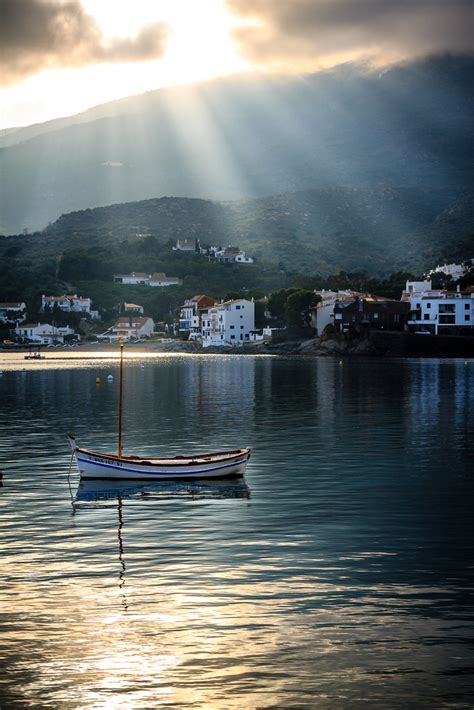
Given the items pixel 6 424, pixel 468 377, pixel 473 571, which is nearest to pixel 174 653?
pixel 473 571

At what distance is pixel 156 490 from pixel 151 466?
1.41 m

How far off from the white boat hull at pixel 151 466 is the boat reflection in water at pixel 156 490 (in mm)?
357

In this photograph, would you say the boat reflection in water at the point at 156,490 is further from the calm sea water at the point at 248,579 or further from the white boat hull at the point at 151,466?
the white boat hull at the point at 151,466

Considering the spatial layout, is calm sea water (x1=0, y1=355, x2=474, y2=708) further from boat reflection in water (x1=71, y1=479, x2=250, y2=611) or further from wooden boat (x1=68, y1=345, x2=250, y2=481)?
wooden boat (x1=68, y1=345, x2=250, y2=481)

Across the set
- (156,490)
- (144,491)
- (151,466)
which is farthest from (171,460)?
(144,491)

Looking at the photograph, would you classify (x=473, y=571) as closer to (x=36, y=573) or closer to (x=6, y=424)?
(x=36, y=573)

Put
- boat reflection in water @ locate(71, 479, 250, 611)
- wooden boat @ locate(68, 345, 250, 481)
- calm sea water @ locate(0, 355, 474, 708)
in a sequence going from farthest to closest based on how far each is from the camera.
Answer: wooden boat @ locate(68, 345, 250, 481) → boat reflection in water @ locate(71, 479, 250, 611) → calm sea water @ locate(0, 355, 474, 708)

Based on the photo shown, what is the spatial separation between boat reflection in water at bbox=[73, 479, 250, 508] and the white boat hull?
0.36 m

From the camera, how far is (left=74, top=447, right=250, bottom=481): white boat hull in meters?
44.2

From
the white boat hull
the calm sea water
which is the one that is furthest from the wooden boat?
the calm sea water

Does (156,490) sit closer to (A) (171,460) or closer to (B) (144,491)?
(B) (144,491)

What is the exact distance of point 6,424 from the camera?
74.3 metres

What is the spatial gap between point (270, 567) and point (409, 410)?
5796cm

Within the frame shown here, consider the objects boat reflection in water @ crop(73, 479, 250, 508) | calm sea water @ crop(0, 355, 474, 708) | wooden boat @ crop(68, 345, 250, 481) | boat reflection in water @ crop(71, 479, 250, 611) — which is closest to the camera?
calm sea water @ crop(0, 355, 474, 708)
